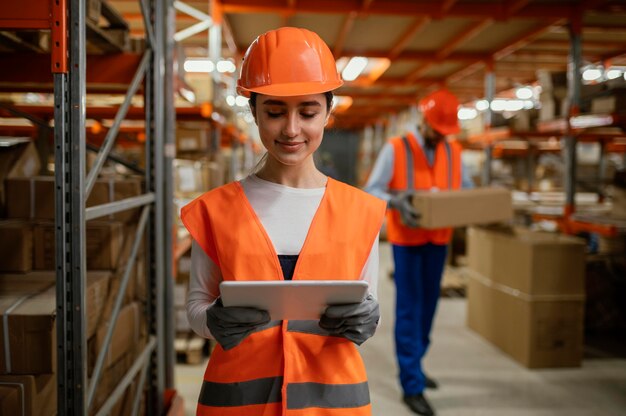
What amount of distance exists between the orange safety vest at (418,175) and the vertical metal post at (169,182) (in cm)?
179

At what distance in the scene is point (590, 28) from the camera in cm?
788

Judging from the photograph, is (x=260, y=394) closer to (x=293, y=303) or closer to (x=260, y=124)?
(x=293, y=303)

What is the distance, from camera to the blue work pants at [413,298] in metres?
3.99

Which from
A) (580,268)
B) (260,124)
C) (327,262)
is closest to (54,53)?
(260,124)

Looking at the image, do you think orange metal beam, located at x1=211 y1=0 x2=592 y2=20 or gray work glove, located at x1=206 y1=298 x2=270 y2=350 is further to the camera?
orange metal beam, located at x1=211 y1=0 x2=592 y2=20

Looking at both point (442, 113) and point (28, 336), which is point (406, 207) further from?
point (28, 336)

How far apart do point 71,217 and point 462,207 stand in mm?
3003

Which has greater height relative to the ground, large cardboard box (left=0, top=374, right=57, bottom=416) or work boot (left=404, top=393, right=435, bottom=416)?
large cardboard box (left=0, top=374, right=57, bottom=416)

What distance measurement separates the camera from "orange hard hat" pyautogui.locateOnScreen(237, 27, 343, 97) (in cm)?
153

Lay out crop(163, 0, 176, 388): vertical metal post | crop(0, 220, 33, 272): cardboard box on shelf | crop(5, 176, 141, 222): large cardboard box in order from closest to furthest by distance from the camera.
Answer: crop(0, 220, 33, 272): cardboard box on shelf, crop(5, 176, 141, 222): large cardboard box, crop(163, 0, 176, 388): vertical metal post

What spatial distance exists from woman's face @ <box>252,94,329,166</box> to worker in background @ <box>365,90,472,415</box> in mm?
2417

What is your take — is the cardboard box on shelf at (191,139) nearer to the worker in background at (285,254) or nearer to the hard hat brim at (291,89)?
the worker in background at (285,254)

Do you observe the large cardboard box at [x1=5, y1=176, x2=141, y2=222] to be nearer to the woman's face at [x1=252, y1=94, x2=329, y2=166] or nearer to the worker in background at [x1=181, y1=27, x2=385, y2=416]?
the worker in background at [x1=181, y1=27, x2=385, y2=416]

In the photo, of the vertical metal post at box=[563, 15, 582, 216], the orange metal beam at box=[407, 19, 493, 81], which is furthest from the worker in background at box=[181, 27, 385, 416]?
the orange metal beam at box=[407, 19, 493, 81]
